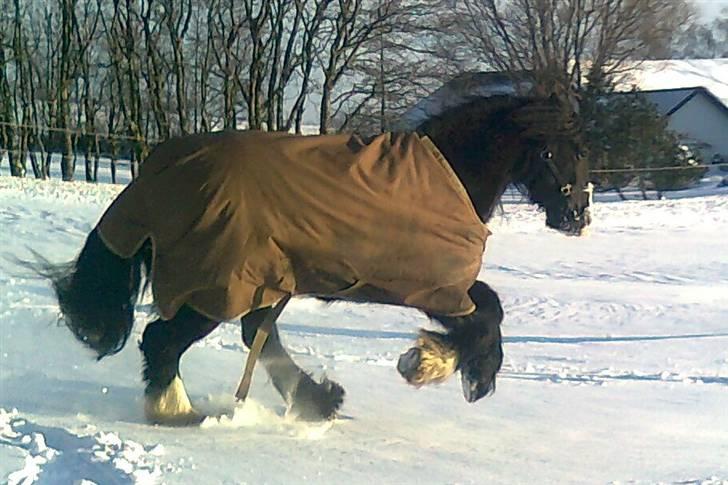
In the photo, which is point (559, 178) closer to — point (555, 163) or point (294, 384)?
point (555, 163)

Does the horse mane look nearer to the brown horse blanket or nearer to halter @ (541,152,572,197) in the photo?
halter @ (541,152,572,197)

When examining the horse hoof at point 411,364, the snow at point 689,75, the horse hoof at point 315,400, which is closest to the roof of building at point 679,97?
the snow at point 689,75

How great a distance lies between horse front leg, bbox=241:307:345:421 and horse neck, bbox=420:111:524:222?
124 cm

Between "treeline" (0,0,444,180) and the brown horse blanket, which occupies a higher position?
"treeline" (0,0,444,180)

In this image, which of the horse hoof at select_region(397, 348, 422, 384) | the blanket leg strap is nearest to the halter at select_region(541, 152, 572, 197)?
the horse hoof at select_region(397, 348, 422, 384)

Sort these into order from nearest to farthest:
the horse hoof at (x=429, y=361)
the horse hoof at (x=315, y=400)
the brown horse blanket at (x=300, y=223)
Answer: the brown horse blanket at (x=300, y=223), the horse hoof at (x=429, y=361), the horse hoof at (x=315, y=400)

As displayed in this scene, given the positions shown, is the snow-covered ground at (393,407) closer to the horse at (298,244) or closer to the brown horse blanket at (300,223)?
the horse at (298,244)

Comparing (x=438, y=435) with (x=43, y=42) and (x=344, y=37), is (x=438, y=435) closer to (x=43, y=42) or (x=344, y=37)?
(x=344, y=37)

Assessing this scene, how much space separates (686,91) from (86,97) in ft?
89.3

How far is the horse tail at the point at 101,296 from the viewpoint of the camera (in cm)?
502

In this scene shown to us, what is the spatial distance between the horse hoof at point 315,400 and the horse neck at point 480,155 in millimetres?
1219

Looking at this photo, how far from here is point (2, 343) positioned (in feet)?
20.6

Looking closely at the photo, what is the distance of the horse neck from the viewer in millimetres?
5062

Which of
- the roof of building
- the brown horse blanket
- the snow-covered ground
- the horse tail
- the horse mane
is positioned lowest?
the snow-covered ground
